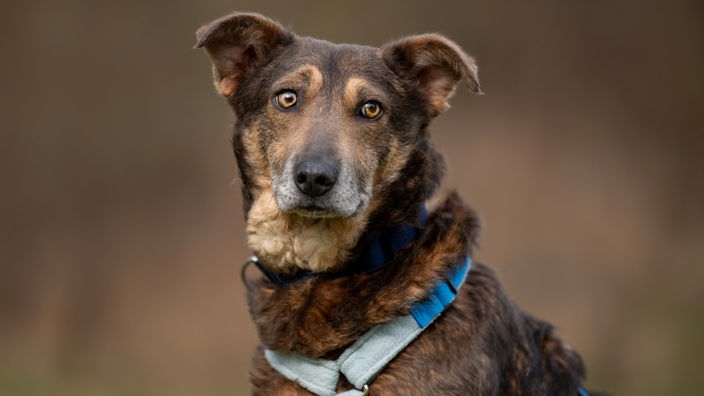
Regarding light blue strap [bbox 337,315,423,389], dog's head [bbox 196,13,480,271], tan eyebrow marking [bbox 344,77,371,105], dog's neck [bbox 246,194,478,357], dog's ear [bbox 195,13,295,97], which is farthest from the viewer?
dog's ear [bbox 195,13,295,97]

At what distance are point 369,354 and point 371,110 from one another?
1.12 metres

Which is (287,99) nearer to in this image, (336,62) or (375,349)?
(336,62)

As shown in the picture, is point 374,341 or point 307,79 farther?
point 307,79

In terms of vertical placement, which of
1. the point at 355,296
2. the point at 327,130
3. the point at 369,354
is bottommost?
the point at 369,354

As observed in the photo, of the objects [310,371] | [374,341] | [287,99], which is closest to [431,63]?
[287,99]

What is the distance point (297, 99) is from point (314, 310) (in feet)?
3.19

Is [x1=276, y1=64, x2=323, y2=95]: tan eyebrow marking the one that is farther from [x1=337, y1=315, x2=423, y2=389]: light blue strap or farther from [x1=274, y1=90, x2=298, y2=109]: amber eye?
[x1=337, y1=315, x2=423, y2=389]: light blue strap

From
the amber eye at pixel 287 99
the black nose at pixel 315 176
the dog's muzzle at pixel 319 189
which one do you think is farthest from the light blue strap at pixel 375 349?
the amber eye at pixel 287 99

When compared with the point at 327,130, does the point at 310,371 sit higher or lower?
lower

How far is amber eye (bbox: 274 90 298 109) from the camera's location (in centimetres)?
441

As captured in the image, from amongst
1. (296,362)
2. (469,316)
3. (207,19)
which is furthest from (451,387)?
(207,19)

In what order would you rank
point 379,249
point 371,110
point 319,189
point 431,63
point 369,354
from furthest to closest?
1. point 431,63
2. point 371,110
3. point 379,249
4. point 319,189
5. point 369,354

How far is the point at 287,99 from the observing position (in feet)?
14.5

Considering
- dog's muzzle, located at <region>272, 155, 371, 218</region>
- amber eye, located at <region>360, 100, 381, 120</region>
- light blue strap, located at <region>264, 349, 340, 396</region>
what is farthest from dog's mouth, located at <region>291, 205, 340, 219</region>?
light blue strap, located at <region>264, 349, 340, 396</region>
